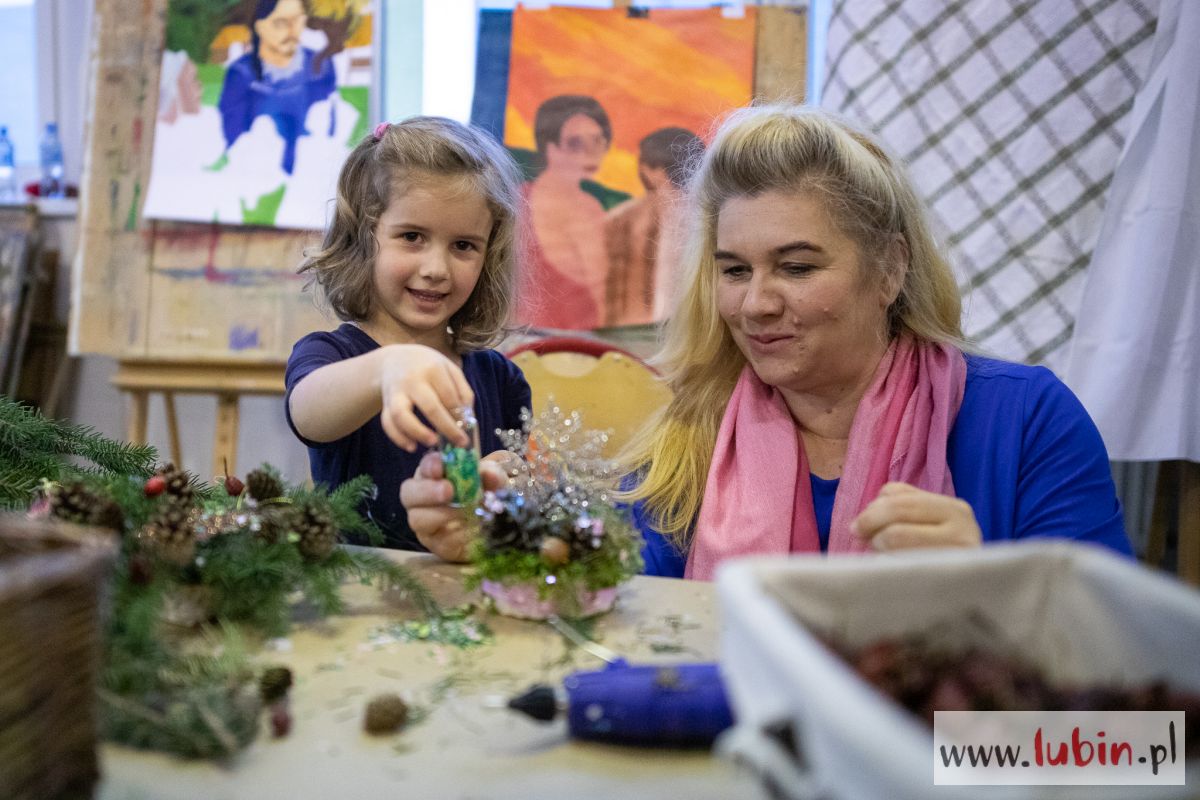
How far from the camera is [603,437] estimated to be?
1.25m

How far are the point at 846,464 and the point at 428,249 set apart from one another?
0.82 m

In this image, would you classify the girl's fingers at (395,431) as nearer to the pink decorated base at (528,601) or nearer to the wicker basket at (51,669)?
the pink decorated base at (528,601)

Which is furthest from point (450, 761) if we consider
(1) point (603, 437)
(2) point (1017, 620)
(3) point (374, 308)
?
(3) point (374, 308)

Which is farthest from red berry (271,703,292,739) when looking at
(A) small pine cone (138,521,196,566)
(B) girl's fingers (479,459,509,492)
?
(B) girl's fingers (479,459,509,492)

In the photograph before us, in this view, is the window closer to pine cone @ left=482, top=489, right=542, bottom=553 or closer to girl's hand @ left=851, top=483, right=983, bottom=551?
Result: pine cone @ left=482, top=489, right=542, bottom=553

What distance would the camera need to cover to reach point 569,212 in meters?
3.21

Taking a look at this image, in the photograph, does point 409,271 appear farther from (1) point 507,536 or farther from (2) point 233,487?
(1) point 507,536

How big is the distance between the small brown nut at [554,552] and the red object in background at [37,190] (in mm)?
3632

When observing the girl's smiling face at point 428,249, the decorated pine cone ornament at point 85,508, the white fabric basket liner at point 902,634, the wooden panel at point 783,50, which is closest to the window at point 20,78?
the wooden panel at point 783,50

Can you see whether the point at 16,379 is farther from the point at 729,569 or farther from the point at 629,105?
the point at 729,569

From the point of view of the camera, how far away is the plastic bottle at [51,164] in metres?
3.88

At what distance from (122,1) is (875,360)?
299 centimetres

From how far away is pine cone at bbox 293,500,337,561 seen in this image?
1062 mm

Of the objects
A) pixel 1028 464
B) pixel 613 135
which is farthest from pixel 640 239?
pixel 1028 464
